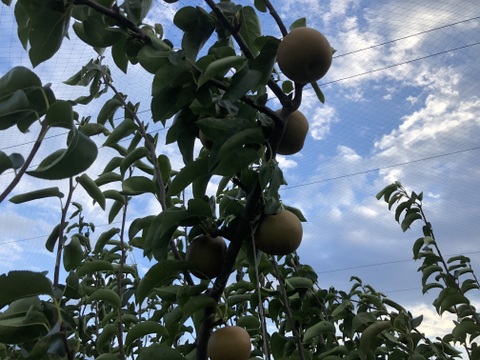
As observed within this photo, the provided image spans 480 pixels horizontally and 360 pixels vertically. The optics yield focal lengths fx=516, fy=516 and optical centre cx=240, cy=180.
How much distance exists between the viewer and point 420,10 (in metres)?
4.45

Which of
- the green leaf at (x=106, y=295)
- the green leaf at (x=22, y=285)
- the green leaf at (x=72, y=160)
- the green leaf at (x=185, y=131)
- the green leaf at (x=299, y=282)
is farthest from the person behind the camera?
the green leaf at (x=299, y=282)

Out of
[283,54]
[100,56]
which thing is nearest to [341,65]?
[100,56]

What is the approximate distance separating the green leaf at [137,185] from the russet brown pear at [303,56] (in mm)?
395

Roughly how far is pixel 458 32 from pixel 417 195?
3.44m

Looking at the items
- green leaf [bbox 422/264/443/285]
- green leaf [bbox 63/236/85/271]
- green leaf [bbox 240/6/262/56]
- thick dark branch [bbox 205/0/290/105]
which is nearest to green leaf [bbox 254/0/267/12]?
green leaf [bbox 240/6/262/56]

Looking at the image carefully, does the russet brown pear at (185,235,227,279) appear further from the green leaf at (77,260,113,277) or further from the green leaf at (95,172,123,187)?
the green leaf at (95,172,123,187)

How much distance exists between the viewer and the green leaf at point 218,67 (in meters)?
0.79

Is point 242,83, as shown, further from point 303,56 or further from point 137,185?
point 137,185

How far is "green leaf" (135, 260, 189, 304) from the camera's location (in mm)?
886

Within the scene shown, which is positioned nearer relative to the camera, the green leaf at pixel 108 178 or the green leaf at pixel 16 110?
the green leaf at pixel 16 110

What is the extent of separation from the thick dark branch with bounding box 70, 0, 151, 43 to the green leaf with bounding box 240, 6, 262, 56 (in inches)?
7.5

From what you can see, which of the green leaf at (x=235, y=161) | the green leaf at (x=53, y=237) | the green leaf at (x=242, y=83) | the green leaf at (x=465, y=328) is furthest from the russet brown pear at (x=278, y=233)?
the green leaf at (x=465, y=328)

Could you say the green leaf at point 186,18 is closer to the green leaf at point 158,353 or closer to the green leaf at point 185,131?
the green leaf at point 185,131

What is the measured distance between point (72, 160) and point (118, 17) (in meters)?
0.36
